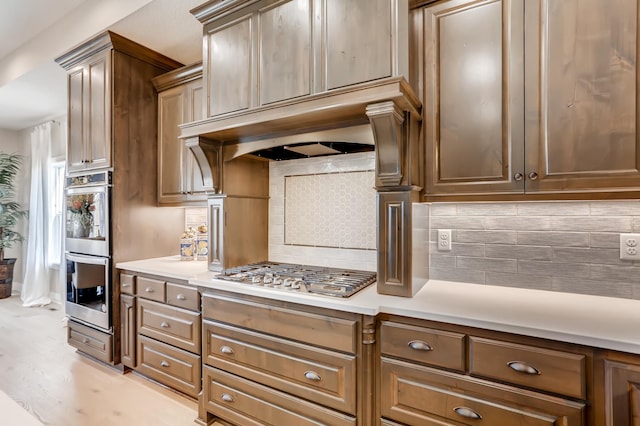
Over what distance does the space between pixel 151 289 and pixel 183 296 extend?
1.27ft

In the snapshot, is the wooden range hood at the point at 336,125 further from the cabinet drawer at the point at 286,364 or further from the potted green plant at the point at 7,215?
the potted green plant at the point at 7,215

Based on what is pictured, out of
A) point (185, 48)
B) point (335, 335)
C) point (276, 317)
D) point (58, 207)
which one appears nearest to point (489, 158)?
point (335, 335)

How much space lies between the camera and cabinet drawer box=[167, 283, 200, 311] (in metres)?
2.30

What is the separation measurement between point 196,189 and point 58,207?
354 cm

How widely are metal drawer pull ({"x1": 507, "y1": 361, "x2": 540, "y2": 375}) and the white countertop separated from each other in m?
0.13

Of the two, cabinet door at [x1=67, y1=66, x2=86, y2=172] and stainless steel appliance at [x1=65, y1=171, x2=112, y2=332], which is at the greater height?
cabinet door at [x1=67, y1=66, x2=86, y2=172]

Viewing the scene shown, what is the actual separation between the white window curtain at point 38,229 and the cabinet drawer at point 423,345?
548 centimetres

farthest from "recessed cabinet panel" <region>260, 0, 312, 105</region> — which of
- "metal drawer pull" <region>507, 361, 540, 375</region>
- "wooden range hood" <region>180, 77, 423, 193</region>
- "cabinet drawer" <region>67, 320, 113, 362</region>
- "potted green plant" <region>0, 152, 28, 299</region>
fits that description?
"potted green plant" <region>0, 152, 28, 299</region>

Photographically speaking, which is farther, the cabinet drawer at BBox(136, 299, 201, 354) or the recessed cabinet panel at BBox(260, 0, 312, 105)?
the cabinet drawer at BBox(136, 299, 201, 354)

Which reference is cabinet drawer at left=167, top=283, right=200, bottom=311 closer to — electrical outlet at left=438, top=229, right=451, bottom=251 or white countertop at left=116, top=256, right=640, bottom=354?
white countertop at left=116, top=256, right=640, bottom=354

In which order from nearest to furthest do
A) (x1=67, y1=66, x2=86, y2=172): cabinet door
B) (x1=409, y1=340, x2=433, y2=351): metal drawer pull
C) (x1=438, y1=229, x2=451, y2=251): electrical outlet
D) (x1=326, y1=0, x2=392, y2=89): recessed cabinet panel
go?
(x1=409, y1=340, x2=433, y2=351): metal drawer pull → (x1=326, y1=0, x2=392, y2=89): recessed cabinet panel → (x1=438, y1=229, x2=451, y2=251): electrical outlet → (x1=67, y1=66, x2=86, y2=172): cabinet door

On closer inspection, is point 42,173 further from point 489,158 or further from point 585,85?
point 585,85

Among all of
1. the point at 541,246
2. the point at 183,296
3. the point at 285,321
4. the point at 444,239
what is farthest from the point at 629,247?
the point at 183,296

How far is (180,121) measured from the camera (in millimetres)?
2957
